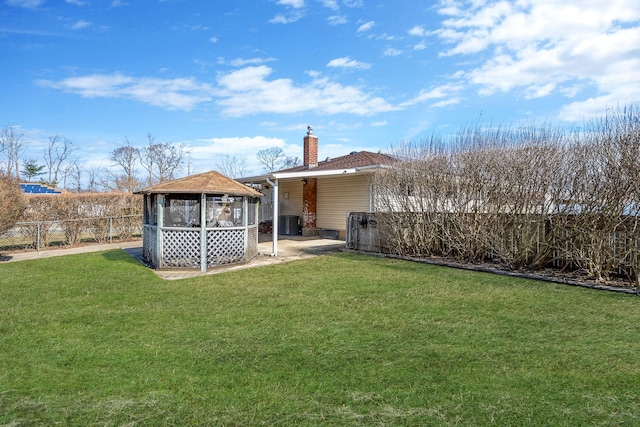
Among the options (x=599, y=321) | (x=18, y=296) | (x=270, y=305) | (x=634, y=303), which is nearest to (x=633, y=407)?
(x=599, y=321)

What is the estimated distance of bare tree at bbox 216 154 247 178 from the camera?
45.3m

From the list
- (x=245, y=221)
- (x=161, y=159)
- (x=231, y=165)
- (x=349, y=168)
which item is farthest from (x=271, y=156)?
(x=245, y=221)

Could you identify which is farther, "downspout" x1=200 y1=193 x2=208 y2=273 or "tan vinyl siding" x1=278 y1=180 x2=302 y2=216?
"tan vinyl siding" x1=278 y1=180 x2=302 y2=216

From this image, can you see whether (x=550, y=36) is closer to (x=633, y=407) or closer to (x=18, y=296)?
(x=633, y=407)

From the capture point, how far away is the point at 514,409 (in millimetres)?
2916

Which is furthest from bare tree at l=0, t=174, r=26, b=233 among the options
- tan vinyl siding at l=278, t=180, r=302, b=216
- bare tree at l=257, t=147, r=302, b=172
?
bare tree at l=257, t=147, r=302, b=172

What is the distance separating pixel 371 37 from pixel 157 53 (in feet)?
31.7

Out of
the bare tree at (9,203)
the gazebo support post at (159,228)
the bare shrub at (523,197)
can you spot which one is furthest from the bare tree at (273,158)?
the gazebo support post at (159,228)

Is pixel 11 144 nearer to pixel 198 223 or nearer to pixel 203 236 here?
pixel 198 223

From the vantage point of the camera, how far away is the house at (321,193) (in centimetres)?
1382

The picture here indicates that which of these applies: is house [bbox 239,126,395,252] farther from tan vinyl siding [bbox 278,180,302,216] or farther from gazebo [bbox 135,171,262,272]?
gazebo [bbox 135,171,262,272]

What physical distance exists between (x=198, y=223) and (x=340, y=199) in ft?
22.4

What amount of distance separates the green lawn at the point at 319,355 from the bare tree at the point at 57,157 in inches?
1464

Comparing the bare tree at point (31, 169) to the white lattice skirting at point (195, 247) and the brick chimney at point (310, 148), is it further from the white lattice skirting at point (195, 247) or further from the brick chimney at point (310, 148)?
the white lattice skirting at point (195, 247)
